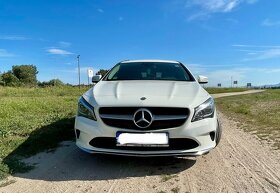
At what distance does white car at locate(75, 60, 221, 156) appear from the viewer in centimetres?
410

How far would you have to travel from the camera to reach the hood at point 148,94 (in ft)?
13.8

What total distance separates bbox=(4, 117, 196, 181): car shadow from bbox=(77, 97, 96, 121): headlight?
27.6 inches

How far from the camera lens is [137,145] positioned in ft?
13.4

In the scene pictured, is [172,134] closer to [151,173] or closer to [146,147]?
[146,147]

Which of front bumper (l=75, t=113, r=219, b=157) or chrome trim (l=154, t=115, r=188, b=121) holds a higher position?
chrome trim (l=154, t=115, r=188, b=121)

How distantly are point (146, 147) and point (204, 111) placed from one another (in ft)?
2.86

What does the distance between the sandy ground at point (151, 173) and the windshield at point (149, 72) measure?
1417 millimetres

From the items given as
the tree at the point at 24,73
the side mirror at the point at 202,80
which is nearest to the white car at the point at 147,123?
the side mirror at the point at 202,80

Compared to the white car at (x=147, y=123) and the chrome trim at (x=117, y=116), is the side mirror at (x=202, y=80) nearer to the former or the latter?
the white car at (x=147, y=123)

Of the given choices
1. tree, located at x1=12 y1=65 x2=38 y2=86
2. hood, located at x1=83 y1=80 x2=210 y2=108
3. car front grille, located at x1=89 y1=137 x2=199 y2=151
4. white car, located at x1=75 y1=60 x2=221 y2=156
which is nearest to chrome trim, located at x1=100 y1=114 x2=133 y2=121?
white car, located at x1=75 y1=60 x2=221 y2=156

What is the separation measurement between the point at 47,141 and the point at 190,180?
120 inches

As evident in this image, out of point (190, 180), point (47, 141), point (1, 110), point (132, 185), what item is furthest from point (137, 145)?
point (1, 110)

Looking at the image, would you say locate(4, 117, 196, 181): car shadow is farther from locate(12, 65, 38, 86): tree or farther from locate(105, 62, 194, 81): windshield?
locate(12, 65, 38, 86): tree

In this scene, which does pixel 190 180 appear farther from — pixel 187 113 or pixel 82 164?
pixel 82 164
